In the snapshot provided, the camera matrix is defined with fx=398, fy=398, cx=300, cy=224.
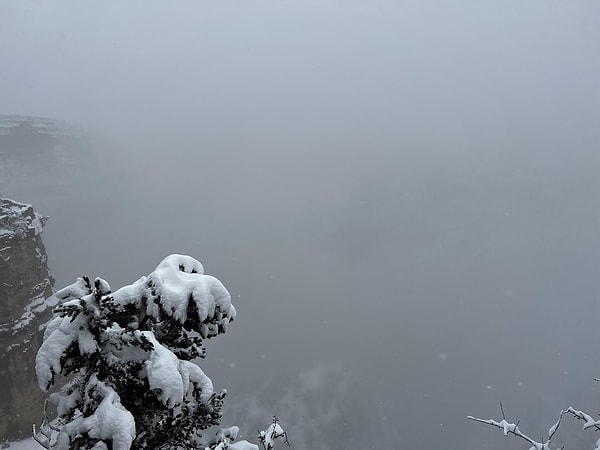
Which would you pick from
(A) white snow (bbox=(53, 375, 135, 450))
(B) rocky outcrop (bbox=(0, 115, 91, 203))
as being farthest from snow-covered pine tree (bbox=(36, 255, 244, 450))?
(B) rocky outcrop (bbox=(0, 115, 91, 203))

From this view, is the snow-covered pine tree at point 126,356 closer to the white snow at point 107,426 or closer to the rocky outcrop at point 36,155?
the white snow at point 107,426

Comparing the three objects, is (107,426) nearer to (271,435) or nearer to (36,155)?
(271,435)

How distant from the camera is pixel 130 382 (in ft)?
13.2

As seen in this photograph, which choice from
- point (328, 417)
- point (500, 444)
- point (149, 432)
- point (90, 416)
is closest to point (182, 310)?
point (90, 416)

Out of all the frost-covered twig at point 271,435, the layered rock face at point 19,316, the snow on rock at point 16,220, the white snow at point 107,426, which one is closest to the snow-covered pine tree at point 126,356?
the white snow at point 107,426

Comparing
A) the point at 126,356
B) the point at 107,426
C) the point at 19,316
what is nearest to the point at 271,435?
the point at 126,356

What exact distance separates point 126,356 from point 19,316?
2757 centimetres

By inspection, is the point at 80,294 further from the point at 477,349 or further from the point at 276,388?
the point at 477,349

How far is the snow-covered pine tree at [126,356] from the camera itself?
11.8ft

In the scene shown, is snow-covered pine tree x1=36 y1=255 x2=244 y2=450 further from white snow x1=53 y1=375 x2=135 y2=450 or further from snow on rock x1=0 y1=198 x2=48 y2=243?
snow on rock x1=0 y1=198 x2=48 y2=243

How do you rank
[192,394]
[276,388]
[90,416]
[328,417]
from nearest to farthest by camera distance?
1. [90,416]
2. [192,394]
3. [328,417]
4. [276,388]

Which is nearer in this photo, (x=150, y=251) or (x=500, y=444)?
(x=500, y=444)

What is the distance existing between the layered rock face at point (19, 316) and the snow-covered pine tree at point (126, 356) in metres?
26.3

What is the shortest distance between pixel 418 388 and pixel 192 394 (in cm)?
13979
